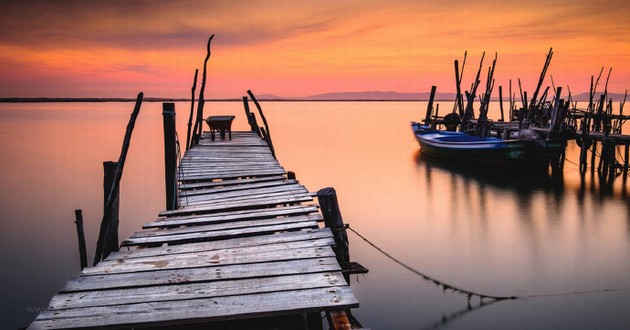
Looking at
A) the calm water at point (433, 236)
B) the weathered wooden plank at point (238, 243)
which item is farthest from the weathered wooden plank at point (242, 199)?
Answer: the calm water at point (433, 236)

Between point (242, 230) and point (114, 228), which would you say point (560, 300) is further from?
point (114, 228)

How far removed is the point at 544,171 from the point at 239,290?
74.4 feet

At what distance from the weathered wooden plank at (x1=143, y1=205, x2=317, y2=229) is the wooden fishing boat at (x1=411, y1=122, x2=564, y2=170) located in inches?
714

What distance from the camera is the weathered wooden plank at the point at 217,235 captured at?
5.55 metres

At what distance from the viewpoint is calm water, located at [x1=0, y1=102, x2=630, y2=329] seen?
26.6 feet

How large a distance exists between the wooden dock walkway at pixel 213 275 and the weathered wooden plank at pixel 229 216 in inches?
0.6

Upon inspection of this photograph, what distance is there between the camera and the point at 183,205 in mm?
7594

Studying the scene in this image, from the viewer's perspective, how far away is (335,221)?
6.35m

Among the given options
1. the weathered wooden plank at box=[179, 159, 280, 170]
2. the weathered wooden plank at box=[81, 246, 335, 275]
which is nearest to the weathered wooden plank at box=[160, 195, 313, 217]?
the weathered wooden plank at box=[81, 246, 335, 275]

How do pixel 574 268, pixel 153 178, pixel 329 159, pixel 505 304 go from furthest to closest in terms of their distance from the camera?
pixel 329 159
pixel 153 178
pixel 574 268
pixel 505 304

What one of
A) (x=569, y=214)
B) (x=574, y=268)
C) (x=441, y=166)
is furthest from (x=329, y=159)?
(x=574, y=268)

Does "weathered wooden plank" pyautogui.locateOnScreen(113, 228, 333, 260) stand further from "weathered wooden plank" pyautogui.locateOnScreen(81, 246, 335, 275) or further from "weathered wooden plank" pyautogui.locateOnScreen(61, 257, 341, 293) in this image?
"weathered wooden plank" pyautogui.locateOnScreen(61, 257, 341, 293)

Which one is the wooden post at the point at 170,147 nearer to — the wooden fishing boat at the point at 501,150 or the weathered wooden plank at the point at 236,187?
the weathered wooden plank at the point at 236,187

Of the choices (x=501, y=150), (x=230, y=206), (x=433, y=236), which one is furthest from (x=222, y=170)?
(x=501, y=150)
